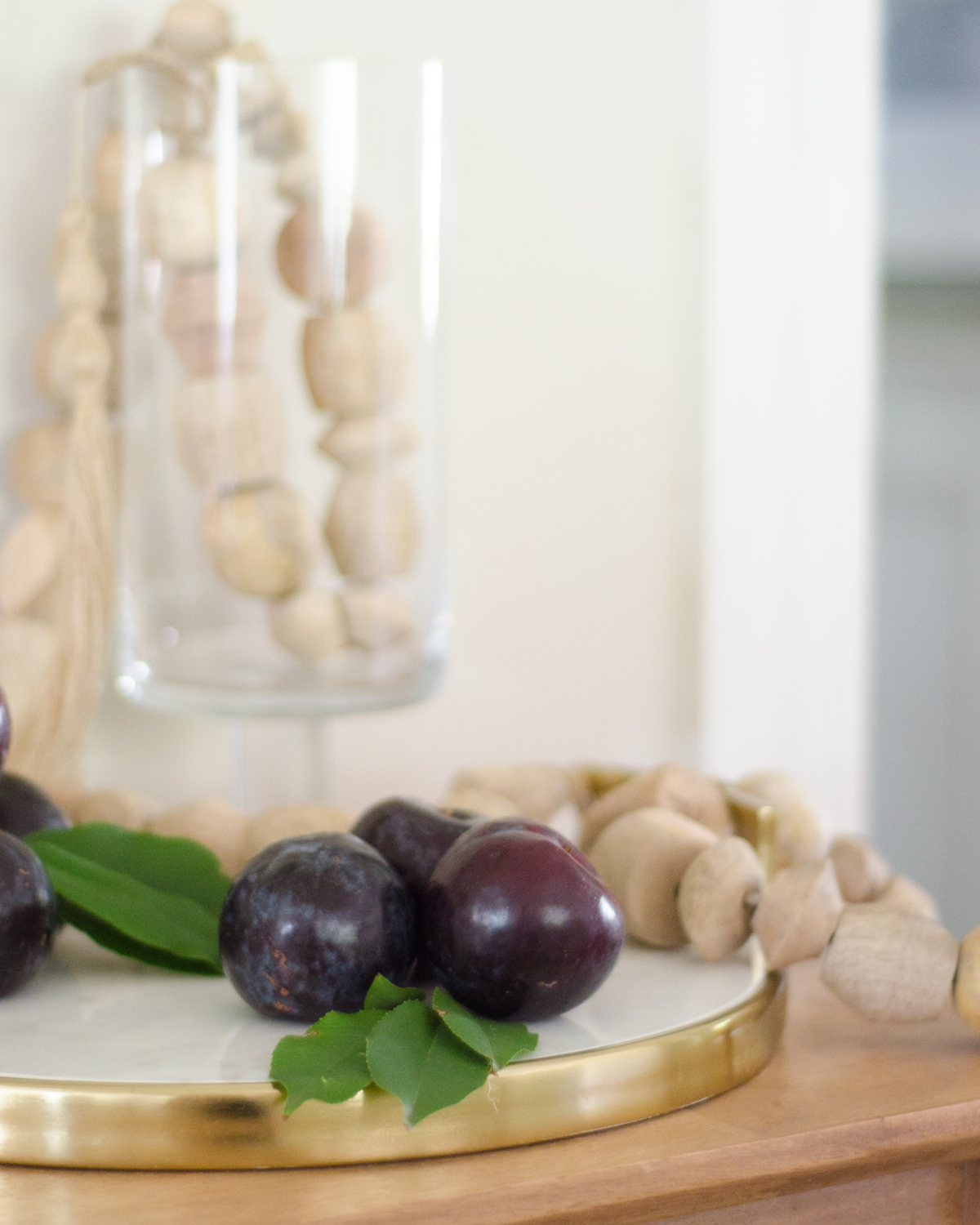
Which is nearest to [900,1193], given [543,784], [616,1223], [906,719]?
[616,1223]

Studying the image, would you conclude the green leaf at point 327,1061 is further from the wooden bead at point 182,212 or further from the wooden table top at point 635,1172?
the wooden bead at point 182,212

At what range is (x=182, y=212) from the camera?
2.09 ft

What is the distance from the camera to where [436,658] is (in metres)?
0.69

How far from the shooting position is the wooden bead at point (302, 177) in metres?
0.64

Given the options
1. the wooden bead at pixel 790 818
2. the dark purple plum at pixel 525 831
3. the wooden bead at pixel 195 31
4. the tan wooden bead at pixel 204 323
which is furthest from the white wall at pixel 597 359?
the dark purple plum at pixel 525 831

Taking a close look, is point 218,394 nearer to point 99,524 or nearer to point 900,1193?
point 99,524

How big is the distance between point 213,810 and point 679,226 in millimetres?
544

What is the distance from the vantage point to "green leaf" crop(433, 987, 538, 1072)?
34 centimetres

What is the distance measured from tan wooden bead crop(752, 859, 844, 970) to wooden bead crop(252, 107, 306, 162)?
1.32 ft

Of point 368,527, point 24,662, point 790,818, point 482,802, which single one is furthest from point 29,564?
point 790,818

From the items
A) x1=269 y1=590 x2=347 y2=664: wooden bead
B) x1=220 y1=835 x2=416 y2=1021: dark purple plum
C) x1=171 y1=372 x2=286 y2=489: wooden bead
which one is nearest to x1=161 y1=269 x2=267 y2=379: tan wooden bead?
x1=171 y1=372 x2=286 y2=489: wooden bead

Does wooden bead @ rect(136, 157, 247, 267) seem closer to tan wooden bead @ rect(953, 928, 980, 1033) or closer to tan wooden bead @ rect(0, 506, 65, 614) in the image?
tan wooden bead @ rect(0, 506, 65, 614)

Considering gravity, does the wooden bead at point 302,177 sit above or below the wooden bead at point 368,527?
above

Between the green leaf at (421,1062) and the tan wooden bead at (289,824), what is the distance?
0.51 ft
